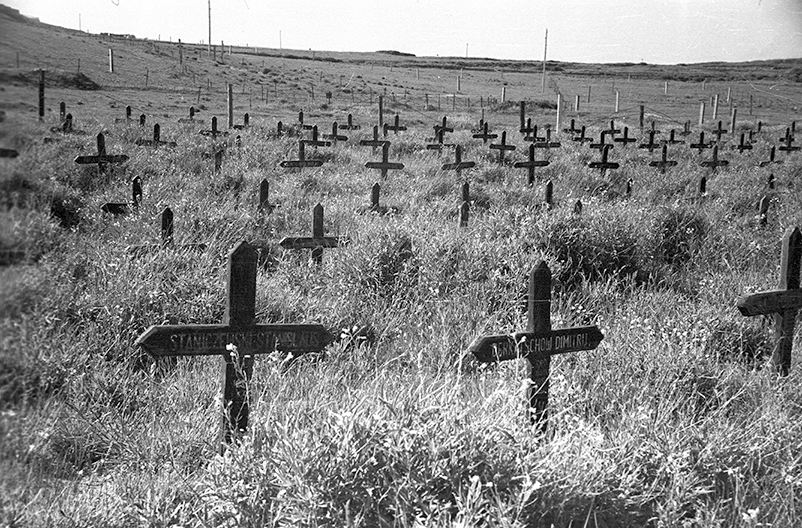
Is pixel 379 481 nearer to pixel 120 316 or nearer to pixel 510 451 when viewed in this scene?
pixel 510 451

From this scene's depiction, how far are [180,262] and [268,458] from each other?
3.92m

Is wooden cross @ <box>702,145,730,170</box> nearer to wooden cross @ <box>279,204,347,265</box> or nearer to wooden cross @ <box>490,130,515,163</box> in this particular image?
wooden cross @ <box>490,130,515,163</box>

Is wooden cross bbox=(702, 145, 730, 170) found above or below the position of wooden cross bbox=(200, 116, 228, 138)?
below

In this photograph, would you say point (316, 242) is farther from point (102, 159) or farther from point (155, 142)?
point (155, 142)

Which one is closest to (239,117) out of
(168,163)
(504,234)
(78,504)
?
(168,163)

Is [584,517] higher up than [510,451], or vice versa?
[510,451]

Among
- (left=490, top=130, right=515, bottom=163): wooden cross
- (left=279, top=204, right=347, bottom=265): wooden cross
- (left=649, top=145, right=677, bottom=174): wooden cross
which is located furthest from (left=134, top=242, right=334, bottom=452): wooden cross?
(left=649, top=145, right=677, bottom=174): wooden cross

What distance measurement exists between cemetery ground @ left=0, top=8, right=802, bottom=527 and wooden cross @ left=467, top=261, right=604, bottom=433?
104mm

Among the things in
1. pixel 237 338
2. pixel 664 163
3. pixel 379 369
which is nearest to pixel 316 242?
pixel 379 369

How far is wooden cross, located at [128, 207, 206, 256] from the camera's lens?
22.4 ft

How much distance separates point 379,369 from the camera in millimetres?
4918

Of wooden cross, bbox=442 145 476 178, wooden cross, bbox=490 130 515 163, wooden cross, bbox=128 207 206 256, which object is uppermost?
wooden cross, bbox=490 130 515 163

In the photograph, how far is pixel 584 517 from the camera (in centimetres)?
310

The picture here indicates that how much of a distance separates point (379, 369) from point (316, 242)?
3.14 meters
